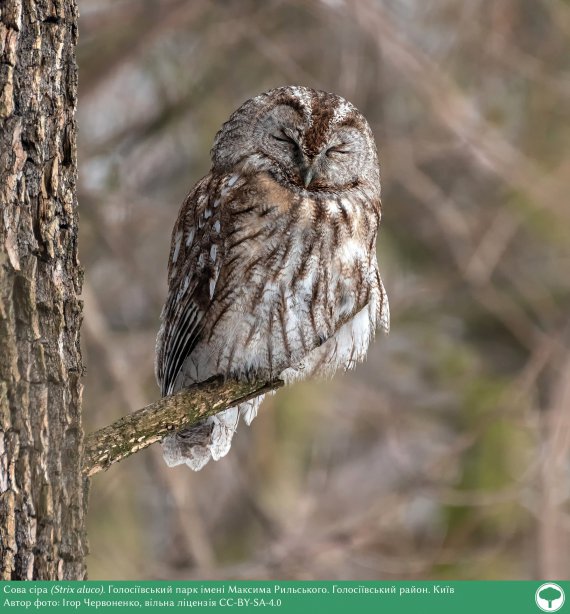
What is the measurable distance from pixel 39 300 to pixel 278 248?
1.25 meters

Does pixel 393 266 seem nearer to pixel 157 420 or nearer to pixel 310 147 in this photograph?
pixel 310 147

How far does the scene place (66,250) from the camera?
210 centimetres

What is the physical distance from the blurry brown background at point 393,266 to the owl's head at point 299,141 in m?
2.51

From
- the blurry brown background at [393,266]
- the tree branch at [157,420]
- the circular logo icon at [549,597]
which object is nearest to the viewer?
the tree branch at [157,420]

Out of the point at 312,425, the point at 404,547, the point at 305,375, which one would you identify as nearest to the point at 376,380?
the point at 312,425

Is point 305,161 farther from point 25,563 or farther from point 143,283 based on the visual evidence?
point 143,283

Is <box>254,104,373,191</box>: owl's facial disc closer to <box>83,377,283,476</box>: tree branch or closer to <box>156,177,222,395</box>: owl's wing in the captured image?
<box>156,177,222,395</box>: owl's wing

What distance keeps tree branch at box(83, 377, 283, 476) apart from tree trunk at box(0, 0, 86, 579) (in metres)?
0.16

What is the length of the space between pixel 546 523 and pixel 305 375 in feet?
10.8

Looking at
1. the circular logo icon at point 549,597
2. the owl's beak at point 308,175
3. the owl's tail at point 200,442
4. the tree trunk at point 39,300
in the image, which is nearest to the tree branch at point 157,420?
the tree trunk at point 39,300

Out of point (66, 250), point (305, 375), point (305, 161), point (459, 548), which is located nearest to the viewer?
point (66, 250)

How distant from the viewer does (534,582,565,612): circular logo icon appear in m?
3.15

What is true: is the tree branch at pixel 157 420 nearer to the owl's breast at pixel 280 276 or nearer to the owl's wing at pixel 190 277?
the owl's breast at pixel 280 276

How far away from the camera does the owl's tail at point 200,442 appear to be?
3.50 m
